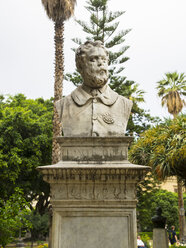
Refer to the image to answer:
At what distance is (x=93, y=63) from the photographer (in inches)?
176

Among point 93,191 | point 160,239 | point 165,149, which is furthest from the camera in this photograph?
point 165,149

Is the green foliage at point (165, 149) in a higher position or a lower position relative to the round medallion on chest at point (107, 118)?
lower

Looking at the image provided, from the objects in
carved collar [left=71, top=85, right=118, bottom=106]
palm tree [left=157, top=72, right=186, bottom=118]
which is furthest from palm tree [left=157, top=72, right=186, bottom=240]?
carved collar [left=71, top=85, right=118, bottom=106]

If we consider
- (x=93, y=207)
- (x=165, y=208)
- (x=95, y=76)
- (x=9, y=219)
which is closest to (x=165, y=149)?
(x=9, y=219)

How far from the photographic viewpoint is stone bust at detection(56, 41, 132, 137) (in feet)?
14.5

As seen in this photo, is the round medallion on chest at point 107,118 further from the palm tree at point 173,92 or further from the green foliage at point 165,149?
the palm tree at point 173,92

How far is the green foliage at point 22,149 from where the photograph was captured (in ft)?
54.4

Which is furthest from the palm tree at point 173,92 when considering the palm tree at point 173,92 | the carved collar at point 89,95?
the carved collar at point 89,95

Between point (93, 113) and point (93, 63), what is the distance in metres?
0.76

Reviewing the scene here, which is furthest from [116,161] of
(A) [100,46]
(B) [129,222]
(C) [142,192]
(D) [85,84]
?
(C) [142,192]

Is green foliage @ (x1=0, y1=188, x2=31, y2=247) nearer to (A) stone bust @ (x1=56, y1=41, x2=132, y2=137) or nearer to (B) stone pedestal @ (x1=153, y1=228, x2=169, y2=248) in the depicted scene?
(B) stone pedestal @ (x1=153, y1=228, x2=169, y2=248)

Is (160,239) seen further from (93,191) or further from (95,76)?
(95,76)

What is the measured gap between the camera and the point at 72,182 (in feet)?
13.1

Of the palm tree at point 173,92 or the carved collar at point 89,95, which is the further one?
the palm tree at point 173,92
